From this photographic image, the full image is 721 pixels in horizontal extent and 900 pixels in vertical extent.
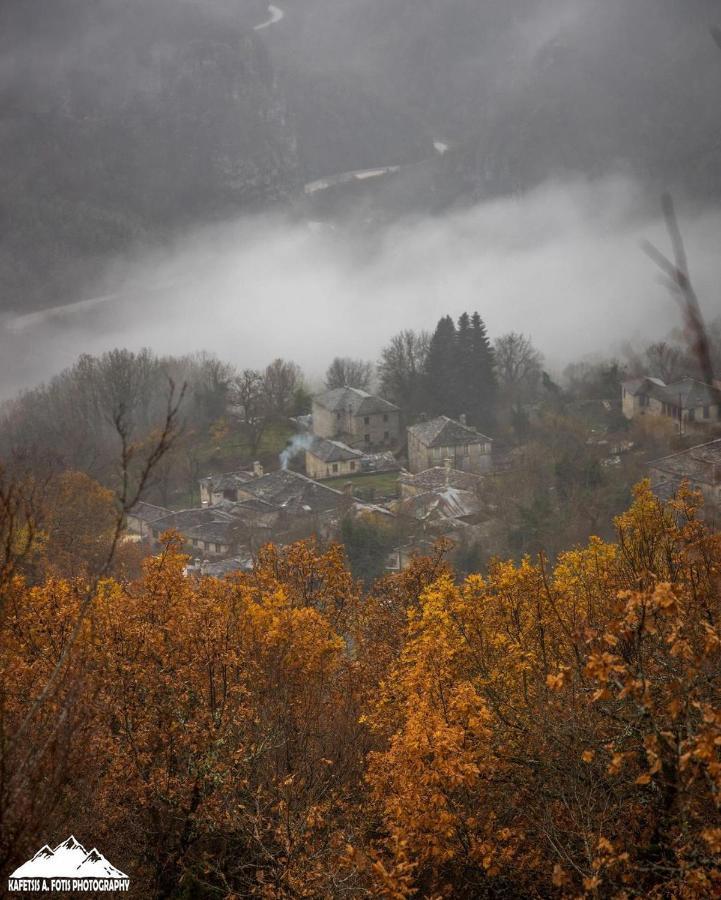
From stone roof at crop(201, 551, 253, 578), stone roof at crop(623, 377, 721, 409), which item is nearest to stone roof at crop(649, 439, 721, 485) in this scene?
stone roof at crop(623, 377, 721, 409)

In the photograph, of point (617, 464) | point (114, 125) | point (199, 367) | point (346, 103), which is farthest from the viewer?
point (346, 103)

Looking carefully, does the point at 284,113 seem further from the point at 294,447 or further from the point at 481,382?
the point at 294,447

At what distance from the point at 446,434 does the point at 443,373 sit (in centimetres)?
968

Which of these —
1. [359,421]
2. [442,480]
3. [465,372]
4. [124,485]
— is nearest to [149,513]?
[442,480]

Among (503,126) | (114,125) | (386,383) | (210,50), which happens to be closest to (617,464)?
(386,383)

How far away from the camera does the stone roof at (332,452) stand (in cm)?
5325

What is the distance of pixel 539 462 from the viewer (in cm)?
4050

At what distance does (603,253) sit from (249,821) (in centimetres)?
12565


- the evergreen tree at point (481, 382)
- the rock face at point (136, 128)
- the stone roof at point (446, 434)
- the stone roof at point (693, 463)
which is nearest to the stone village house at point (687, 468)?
the stone roof at point (693, 463)

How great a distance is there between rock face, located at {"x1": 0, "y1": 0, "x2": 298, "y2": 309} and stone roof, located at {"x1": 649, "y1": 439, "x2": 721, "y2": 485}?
109m

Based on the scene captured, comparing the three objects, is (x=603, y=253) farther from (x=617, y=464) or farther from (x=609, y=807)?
(x=609, y=807)

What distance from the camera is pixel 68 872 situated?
6.83 m

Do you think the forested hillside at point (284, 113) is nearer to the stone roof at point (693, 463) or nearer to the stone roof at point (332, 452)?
the stone roof at point (332, 452)

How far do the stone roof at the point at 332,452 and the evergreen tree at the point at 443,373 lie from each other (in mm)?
8593
